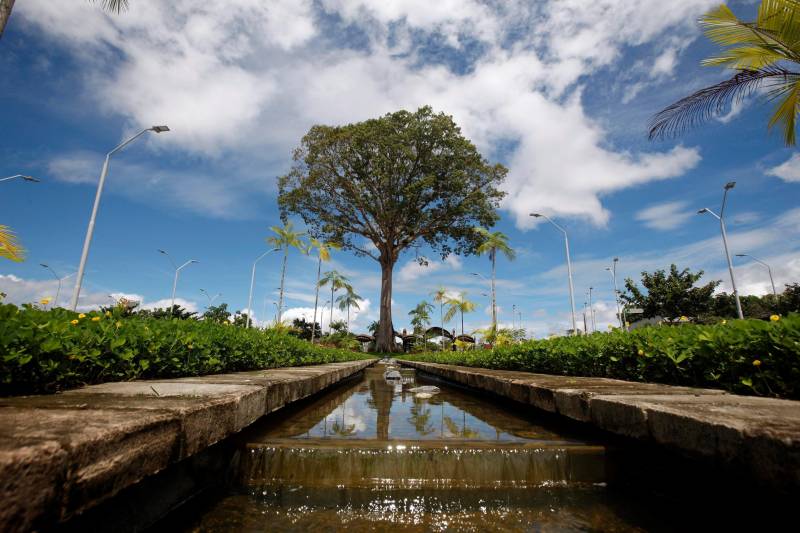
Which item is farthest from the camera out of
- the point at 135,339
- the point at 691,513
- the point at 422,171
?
the point at 422,171

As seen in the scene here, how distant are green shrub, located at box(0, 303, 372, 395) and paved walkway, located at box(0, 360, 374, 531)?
42 centimetres

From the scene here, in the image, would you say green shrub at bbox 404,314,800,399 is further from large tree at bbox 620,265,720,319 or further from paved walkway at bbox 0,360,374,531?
large tree at bbox 620,265,720,319

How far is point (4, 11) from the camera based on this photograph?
6.71 m

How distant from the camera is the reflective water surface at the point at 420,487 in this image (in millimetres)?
2010

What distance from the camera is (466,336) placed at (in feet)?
129

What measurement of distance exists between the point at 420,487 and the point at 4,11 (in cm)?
1018

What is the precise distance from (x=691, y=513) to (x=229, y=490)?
2671mm

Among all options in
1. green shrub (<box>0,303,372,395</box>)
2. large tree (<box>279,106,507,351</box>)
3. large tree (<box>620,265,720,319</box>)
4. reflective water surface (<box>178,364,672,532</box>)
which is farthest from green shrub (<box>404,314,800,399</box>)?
large tree (<box>620,265,720,319</box>)

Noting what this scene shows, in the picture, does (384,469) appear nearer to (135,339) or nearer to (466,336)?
(135,339)

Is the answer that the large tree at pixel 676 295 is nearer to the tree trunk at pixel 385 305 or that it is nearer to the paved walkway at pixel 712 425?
the tree trunk at pixel 385 305

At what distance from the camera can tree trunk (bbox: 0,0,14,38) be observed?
6680 mm

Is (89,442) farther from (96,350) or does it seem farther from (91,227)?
(91,227)

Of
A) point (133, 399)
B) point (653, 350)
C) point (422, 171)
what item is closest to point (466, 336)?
point (422, 171)

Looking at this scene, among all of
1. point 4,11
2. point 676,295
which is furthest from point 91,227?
point 676,295
